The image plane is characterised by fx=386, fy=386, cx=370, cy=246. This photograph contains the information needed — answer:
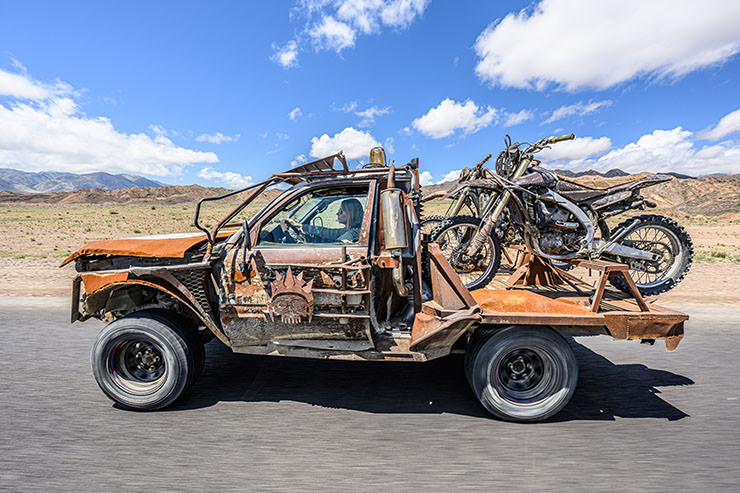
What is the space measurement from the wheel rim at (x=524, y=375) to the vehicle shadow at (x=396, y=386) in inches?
11.4

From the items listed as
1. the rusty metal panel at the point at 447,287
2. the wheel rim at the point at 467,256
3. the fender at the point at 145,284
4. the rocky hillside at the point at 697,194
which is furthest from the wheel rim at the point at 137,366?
the rocky hillside at the point at 697,194

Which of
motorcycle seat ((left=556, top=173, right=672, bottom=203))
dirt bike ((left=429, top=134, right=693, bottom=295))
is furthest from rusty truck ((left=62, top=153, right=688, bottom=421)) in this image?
motorcycle seat ((left=556, top=173, right=672, bottom=203))

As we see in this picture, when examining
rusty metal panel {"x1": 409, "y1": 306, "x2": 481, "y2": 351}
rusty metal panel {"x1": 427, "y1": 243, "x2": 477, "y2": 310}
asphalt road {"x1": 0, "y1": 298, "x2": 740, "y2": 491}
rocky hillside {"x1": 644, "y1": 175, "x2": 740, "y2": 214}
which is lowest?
asphalt road {"x1": 0, "y1": 298, "x2": 740, "y2": 491}

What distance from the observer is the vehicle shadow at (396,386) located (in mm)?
3410

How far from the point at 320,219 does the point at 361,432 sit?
1.87m

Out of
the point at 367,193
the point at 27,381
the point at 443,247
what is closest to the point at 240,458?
the point at 367,193

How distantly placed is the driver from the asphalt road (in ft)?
4.85

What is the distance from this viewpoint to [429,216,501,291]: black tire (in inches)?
197

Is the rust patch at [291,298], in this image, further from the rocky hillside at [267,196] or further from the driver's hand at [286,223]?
the rocky hillside at [267,196]

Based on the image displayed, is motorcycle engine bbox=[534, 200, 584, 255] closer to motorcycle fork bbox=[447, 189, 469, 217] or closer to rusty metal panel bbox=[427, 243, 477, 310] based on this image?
motorcycle fork bbox=[447, 189, 469, 217]

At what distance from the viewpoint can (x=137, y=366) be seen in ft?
11.5

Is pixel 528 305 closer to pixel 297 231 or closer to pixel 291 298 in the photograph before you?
pixel 291 298

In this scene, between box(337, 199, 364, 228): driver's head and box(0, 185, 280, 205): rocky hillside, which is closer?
box(337, 199, 364, 228): driver's head

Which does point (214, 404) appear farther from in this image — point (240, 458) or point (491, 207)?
point (491, 207)
